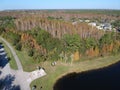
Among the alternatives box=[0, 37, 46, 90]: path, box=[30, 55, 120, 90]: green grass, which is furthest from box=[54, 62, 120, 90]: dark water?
box=[0, 37, 46, 90]: path

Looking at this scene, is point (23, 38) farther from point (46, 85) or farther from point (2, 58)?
point (46, 85)

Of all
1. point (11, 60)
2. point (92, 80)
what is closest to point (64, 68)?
point (92, 80)

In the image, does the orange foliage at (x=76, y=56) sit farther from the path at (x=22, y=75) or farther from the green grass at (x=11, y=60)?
the green grass at (x=11, y=60)

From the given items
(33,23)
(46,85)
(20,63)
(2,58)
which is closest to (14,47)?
(2,58)

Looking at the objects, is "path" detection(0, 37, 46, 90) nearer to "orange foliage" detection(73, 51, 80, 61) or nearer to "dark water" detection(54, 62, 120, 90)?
"dark water" detection(54, 62, 120, 90)

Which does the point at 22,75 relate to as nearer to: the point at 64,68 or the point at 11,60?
the point at 11,60
